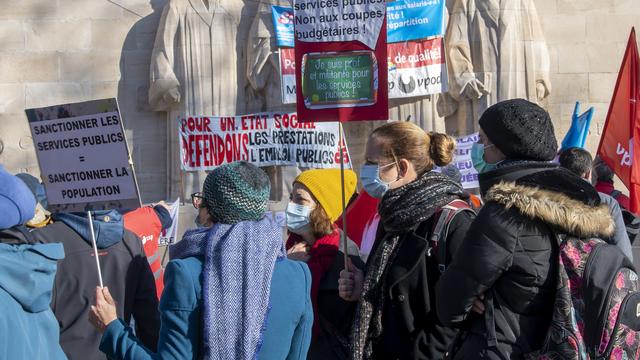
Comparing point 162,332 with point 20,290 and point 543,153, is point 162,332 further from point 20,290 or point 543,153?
point 543,153

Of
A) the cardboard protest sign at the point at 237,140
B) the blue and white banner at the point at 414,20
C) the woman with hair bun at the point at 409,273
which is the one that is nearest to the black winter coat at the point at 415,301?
the woman with hair bun at the point at 409,273

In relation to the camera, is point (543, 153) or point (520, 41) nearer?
point (543, 153)

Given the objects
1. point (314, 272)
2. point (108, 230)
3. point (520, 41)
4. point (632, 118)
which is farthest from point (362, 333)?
point (520, 41)

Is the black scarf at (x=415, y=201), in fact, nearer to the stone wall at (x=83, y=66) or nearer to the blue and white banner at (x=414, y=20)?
the blue and white banner at (x=414, y=20)

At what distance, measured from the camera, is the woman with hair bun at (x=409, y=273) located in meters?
3.44

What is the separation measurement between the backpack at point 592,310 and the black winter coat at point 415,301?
556mm

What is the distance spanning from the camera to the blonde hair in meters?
3.80

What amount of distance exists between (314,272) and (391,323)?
689 millimetres

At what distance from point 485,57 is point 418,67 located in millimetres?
749

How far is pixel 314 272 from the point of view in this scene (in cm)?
414

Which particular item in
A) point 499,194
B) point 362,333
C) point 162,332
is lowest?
point 362,333

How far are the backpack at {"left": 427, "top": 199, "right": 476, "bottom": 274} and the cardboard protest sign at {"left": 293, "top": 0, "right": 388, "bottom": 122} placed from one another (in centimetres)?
87

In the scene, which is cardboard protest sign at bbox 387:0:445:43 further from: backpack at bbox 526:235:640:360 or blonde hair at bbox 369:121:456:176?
backpack at bbox 526:235:640:360

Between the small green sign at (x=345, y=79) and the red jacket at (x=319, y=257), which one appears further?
the small green sign at (x=345, y=79)
